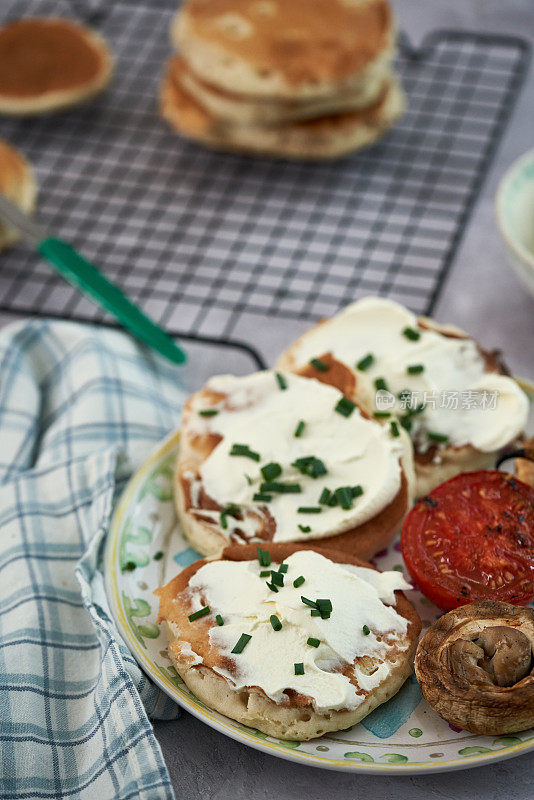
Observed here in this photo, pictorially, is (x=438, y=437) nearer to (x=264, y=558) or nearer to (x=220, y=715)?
(x=264, y=558)

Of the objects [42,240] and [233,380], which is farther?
[42,240]

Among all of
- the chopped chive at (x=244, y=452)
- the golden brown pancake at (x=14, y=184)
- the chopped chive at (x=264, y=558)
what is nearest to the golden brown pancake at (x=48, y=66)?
the golden brown pancake at (x=14, y=184)

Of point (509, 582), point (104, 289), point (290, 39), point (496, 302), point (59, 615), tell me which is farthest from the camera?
point (290, 39)

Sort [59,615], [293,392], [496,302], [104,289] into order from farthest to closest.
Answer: [496,302] → [104,289] → [293,392] → [59,615]

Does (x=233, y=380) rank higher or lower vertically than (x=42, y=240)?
higher

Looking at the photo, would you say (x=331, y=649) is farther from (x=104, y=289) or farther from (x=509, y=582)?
(x=104, y=289)

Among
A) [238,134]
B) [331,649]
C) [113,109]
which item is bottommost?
[113,109]

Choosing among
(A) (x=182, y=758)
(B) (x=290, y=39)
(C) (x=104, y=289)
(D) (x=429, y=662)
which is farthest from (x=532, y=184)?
(A) (x=182, y=758)
